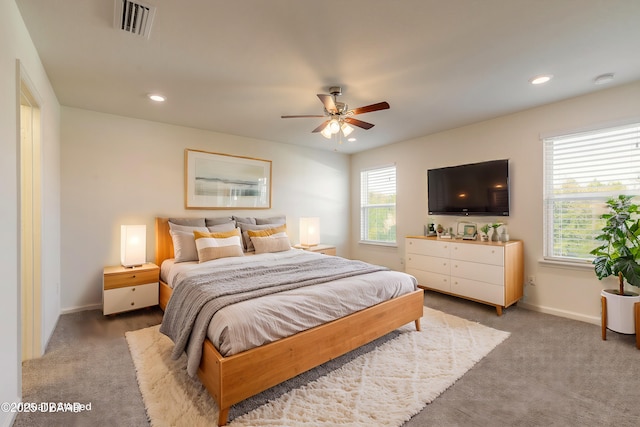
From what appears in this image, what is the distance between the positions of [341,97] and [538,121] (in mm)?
2459

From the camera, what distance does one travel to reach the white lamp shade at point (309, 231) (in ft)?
16.3

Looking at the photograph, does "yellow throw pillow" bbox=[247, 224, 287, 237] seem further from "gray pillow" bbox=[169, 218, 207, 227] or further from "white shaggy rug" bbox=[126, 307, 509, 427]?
"white shaggy rug" bbox=[126, 307, 509, 427]

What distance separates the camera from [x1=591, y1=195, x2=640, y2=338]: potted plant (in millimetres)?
2641

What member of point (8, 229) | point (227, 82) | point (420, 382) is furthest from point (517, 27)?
point (8, 229)

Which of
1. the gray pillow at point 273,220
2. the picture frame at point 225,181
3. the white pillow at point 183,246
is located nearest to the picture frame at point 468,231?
the gray pillow at point 273,220

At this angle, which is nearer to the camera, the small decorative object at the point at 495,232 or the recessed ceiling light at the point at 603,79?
the recessed ceiling light at the point at 603,79

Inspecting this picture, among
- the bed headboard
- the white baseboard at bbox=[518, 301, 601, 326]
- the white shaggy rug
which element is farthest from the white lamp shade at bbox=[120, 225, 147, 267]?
the white baseboard at bbox=[518, 301, 601, 326]

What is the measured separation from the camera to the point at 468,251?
3711mm

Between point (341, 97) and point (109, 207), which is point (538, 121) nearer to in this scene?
point (341, 97)

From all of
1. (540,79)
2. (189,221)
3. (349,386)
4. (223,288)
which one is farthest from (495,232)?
(189,221)

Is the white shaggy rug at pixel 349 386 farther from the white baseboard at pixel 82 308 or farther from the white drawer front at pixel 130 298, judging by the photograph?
the white baseboard at pixel 82 308

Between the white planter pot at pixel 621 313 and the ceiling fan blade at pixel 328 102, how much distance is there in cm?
323

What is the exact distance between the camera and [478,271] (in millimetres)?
3600

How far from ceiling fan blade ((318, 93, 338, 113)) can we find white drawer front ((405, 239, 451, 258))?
243cm
